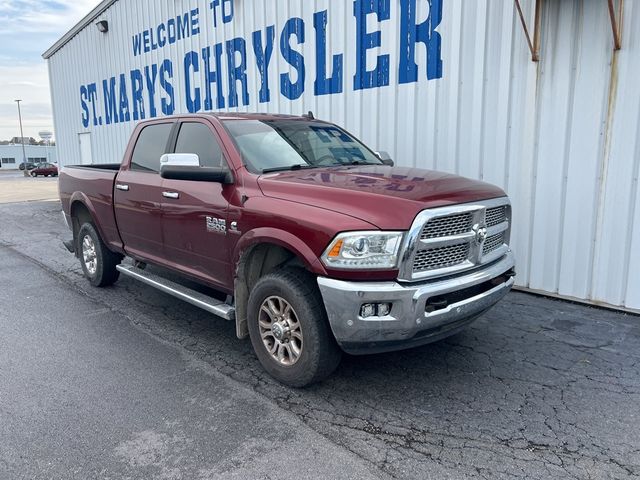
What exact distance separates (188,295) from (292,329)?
4.45 feet

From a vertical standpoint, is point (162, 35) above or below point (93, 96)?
above

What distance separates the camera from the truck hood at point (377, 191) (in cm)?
315

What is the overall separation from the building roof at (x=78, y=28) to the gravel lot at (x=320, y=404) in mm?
10859

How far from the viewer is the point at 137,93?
12461mm

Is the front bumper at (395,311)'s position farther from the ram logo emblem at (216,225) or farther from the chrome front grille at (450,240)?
the ram logo emblem at (216,225)

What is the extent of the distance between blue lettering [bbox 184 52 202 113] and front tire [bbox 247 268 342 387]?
7612 millimetres

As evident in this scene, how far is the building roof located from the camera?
13.3 metres

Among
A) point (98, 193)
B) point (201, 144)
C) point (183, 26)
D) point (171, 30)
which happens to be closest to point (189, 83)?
point (183, 26)

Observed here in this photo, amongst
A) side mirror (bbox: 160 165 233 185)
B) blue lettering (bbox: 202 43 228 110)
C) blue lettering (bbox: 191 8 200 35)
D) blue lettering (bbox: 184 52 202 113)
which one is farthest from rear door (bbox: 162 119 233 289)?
blue lettering (bbox: 191 8 200 35)

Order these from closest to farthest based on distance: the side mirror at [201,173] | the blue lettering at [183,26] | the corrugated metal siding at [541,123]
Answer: the side mirror at [201,173]
the corrugated metal siding at [541,123]
the blue lettering at [183,26]

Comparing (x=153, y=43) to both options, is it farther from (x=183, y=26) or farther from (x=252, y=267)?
(x=252, y=267)

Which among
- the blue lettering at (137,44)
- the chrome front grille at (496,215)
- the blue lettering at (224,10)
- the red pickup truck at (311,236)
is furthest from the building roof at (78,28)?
the chrome front grille at (496,215)

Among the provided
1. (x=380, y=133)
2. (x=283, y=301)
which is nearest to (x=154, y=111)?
(x=380, y=133)

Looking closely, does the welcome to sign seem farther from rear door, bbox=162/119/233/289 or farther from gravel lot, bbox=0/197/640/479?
gravel lot, bbox=0/197/640/479
